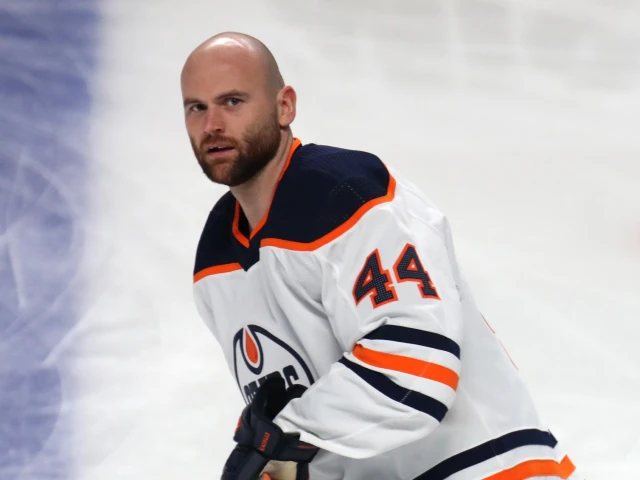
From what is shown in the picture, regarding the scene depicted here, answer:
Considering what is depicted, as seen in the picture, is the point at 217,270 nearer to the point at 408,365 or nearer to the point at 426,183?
the point at 408,365

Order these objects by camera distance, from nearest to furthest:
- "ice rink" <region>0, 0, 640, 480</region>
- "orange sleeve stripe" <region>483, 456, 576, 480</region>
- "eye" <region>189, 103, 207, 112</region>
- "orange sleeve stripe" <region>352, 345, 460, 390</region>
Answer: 1. "orange sleeve stripe" <region>352, 345, 460, 390</region>
2. "orange sleeve stripe" <region>483, 456, 576, 480</region>
3. "eye" <region>189, 103, 207, 112</region>
4. "ice rink" <region>0, 0, 640, 480</region>

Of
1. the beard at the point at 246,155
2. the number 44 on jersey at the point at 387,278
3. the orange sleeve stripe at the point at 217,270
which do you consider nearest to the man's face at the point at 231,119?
the beard at the point at 246,155

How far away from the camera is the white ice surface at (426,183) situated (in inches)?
109

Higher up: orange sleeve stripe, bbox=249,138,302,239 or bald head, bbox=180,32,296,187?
bald head, bbox=180,32,296,187

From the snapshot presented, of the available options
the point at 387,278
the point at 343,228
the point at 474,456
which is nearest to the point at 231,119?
the point at 343,228

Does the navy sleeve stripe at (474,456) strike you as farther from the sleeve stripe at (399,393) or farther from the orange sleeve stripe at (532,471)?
the sleeve stripe at (399,393)

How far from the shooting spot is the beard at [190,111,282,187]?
61.8 inches

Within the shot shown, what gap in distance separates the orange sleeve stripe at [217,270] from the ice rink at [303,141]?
3.12 ft

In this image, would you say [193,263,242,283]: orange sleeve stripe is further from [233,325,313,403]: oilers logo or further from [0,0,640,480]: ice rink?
[0,0,640,480]: ice rink

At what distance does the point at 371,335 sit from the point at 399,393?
91 millimetres

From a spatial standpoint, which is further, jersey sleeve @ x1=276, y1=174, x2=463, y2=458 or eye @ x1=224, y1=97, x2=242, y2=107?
eye @ x1=224, y1=97, x2=242, y2=107

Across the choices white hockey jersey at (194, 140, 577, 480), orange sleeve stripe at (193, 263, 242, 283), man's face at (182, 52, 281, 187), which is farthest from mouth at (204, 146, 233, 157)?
orange sleeve stripe at (193, 263, 242, 283)

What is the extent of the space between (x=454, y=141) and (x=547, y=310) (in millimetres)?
738

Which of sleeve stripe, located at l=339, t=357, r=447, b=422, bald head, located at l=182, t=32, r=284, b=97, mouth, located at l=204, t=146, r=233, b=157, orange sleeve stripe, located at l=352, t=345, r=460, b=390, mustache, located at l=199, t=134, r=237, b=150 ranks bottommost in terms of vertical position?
sleeve stripe, located at l=339, t=357, r=447, b=422
